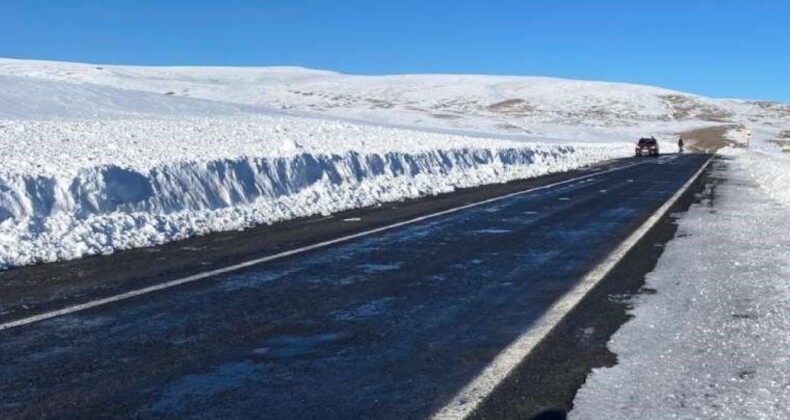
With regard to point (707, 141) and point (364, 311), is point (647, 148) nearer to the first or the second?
point (707, 141)

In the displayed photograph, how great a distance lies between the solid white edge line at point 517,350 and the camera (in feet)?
13.7

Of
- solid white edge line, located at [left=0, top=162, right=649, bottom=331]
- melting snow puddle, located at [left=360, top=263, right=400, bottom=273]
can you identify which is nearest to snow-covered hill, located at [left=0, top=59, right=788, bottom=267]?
solid white edge line, located at [left=0, top=162, right=649, bottom=331]

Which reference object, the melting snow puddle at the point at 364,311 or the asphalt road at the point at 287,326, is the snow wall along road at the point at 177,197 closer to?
the asphalt road at the point at 287,326

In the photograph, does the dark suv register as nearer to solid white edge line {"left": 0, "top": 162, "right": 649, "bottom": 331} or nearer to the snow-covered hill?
the snow-covered hill

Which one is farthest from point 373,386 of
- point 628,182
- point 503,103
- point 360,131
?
point 503,103

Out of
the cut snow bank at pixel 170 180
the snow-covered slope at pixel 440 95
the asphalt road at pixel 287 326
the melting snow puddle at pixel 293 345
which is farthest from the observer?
the snow-covered slope at pixel 440 95

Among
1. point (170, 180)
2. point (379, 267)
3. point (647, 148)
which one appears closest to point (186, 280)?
point (379, 267)

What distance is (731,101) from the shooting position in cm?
16375

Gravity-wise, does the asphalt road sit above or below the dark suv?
above

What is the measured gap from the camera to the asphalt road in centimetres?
429

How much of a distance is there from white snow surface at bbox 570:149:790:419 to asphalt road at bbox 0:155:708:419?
50 centimetres

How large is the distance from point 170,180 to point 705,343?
10.8 m

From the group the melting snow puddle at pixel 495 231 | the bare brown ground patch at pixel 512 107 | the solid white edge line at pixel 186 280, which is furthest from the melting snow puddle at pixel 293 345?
the bare brown ground patch at pixel 512 107

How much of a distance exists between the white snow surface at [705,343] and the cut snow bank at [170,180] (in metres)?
6.61
